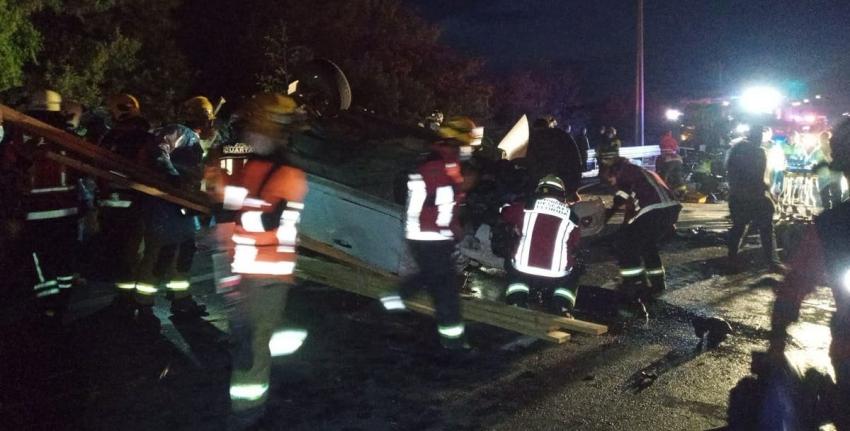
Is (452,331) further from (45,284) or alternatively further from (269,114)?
(45,284)

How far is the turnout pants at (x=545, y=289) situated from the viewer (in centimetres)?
577

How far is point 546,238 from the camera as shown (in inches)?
218

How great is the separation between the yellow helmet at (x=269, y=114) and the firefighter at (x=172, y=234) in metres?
2.23

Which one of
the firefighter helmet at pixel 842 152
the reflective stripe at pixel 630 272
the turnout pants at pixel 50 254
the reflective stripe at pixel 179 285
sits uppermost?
the firefighter helmet at pixel 842 152

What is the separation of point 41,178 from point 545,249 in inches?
157

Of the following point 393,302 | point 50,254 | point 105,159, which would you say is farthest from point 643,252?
point 50,254

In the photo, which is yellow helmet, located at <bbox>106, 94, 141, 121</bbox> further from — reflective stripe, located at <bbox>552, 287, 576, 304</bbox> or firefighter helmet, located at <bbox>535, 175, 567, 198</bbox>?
reflective stripe, located at <bbox>552, 287, 576, 304</bbox>

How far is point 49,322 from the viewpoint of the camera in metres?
5.50

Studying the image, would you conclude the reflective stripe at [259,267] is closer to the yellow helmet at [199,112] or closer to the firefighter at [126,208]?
the firefighter at [126,208]

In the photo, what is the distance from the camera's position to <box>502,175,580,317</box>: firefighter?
5.52 meters

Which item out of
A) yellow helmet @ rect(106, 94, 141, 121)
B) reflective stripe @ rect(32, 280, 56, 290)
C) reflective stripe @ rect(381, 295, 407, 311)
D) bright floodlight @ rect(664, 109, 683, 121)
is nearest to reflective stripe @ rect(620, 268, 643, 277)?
reflective stripe @ rect(381, 295, 407, 311)

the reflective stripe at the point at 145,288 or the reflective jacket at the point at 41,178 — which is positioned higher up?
the reflective jacket at the point at 41,178

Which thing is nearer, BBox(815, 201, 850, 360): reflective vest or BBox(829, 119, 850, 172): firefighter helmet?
BBox(815, 201, 850, 360): reflective vest

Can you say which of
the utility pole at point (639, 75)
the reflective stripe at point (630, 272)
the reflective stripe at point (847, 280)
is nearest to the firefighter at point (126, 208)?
the reflective stripe at point (630, 272)
